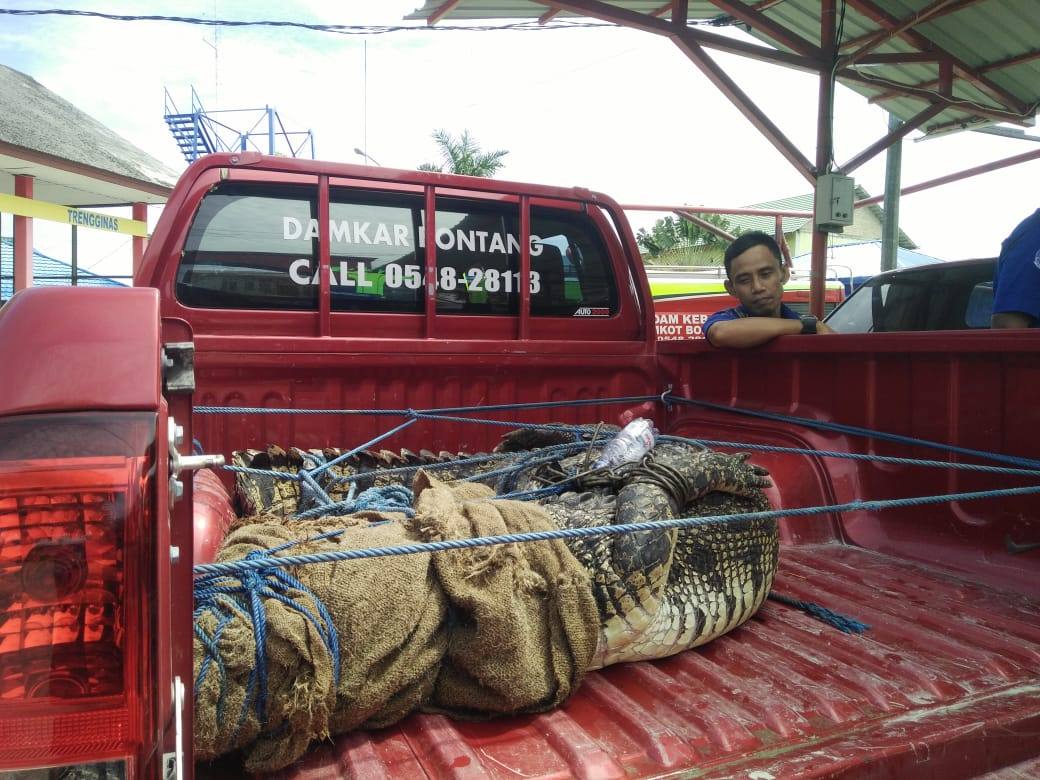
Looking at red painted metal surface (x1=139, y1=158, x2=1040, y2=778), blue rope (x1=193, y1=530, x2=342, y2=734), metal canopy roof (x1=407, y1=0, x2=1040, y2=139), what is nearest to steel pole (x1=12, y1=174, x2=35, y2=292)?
metal canopy roof (x1=407, y1=0, x2=1040, y2=139)

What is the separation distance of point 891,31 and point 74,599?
6521mm

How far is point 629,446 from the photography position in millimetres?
2133

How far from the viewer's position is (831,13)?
560cm

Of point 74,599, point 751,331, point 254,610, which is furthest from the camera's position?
point 751,331

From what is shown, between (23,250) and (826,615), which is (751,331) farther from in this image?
A: (23,250)

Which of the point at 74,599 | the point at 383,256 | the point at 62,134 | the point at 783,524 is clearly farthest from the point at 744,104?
the point at 62,134

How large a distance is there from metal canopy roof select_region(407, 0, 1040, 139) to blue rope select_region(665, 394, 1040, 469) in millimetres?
3427

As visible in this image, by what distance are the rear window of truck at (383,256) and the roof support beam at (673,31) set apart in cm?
259

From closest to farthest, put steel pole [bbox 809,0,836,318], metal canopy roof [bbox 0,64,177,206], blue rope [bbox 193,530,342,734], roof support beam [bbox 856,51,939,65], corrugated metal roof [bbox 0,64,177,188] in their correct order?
blue rope [bbox 193,530,342,734] < steel pole [bbox 809,0,836,318] < roof support beam [bbox 856,51,939,65] < metal canopy roof [bbox 0,64,177,206] < corrugated metal roof [bbox 0,64,177,188]

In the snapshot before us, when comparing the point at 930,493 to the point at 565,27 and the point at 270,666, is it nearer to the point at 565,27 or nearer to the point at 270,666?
the point at 270,666

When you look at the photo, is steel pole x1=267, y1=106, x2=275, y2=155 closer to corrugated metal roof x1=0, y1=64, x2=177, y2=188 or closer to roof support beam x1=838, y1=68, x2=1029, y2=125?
corrugated metal roof x1=0, y1=64, x2=177, y2=188

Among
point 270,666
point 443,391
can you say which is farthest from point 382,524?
point 443,391

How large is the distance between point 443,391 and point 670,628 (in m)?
1.71

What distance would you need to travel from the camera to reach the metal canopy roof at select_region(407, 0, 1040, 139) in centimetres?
555
